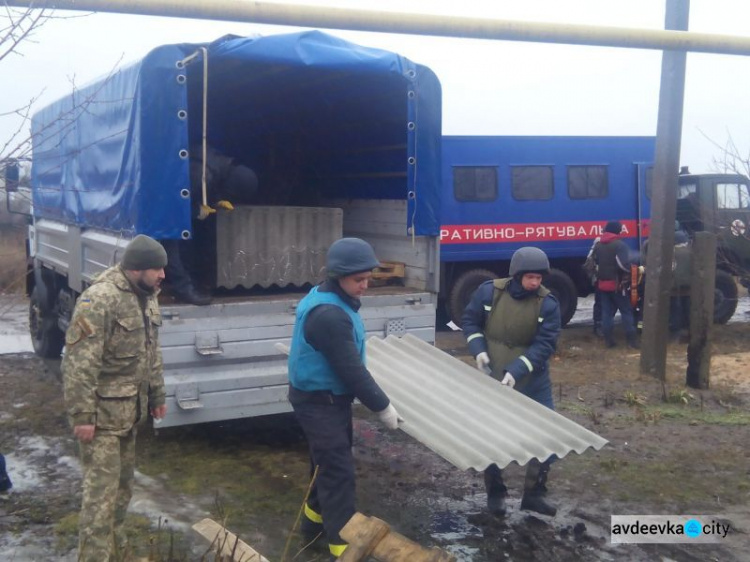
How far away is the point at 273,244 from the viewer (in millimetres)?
7078

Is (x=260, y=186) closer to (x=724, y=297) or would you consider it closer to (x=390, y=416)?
(x=390, y=416)

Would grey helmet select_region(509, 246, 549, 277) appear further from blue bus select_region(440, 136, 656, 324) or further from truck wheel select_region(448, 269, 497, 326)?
truck wheel select_region(448, 269, 497, 326)

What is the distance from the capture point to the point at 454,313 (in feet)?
43.2

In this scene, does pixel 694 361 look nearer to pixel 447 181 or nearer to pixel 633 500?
pixel 633 500

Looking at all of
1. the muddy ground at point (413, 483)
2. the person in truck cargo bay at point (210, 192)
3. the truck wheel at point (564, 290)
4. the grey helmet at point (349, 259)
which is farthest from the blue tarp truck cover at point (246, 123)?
the truck wheel at point (564, 290)

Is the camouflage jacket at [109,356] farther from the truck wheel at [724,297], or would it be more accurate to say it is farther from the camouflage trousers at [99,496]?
the truck wheel at [724,297]

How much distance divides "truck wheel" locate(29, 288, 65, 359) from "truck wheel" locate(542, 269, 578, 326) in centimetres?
719

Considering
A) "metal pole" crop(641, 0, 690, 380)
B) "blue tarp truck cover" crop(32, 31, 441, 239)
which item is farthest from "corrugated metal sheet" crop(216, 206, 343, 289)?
"metal pole" crop(641, 0, 690, 380)

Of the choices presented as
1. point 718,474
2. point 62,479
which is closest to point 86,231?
point 62,479

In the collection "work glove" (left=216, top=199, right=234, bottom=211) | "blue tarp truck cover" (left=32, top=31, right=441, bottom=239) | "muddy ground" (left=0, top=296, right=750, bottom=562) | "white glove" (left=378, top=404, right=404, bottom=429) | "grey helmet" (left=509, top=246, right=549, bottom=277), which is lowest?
"muddy ground" (left=0, top=296, right=750, bottom=562)

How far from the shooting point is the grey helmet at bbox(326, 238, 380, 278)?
4504mm

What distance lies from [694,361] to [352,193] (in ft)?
12.8

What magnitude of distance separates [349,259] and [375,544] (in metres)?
1.65

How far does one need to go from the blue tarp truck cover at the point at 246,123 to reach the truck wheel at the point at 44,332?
1544mm
